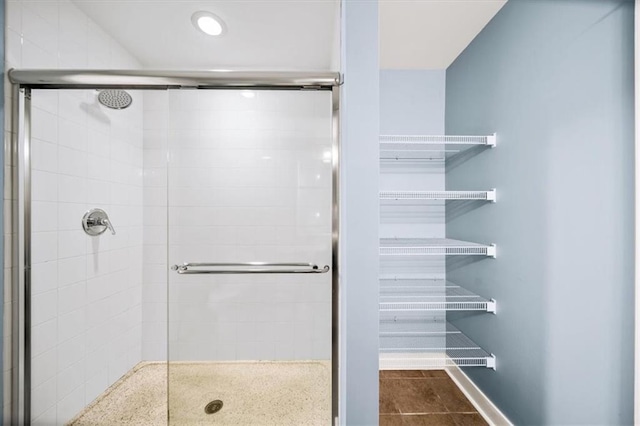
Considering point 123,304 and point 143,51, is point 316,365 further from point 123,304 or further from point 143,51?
point 143,51

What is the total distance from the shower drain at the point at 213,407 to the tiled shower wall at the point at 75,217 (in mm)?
717

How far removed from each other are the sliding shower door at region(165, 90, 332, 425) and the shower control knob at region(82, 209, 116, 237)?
0.43 m

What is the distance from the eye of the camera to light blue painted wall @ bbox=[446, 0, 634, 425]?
3.10ft

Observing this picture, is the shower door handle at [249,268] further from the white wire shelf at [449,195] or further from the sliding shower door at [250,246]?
the white wire shelf at [449,195]

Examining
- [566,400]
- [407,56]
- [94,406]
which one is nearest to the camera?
[566,400]

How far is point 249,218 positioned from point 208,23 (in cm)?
110

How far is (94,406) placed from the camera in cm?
146

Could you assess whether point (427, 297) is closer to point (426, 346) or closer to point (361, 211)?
point (426, 346)

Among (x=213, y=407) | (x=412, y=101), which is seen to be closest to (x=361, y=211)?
(x=213, y=407)

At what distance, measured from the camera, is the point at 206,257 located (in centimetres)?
141

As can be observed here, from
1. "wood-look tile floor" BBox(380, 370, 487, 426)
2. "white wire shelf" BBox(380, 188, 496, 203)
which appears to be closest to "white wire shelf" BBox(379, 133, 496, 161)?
"white wire shelf" BBox(380, 188, 496, 203)

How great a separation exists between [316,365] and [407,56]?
78.2 inches

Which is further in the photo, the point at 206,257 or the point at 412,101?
the point at 412,101

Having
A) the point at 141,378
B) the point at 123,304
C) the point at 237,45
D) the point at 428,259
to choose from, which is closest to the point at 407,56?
the point at 237,45
